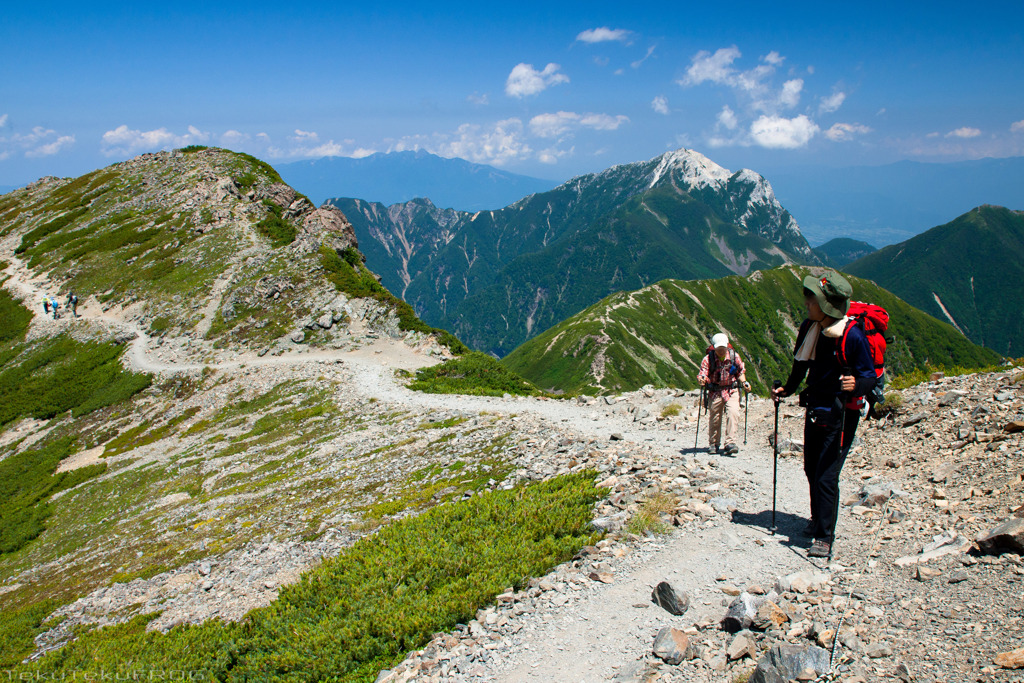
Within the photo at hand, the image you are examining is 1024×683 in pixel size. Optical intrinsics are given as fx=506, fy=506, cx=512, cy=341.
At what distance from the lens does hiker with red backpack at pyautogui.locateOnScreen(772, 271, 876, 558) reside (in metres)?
7.83

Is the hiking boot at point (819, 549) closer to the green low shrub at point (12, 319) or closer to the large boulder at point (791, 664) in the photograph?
the large boulder at point (791, 664)

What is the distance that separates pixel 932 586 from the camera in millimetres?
6480

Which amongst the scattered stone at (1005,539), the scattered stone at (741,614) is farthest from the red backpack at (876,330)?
the scattered stone at (741,614)

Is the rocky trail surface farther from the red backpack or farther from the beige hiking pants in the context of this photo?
the red backpack

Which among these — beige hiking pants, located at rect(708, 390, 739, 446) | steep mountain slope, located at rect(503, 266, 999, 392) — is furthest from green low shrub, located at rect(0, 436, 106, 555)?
A: steep mountain slope, located at rect(503, 266, 999, 392)

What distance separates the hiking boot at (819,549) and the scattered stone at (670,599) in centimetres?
228

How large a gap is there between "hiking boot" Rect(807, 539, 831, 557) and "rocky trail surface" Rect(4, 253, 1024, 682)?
0.16 meters

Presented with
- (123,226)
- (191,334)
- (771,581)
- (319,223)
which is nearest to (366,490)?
(771,581)

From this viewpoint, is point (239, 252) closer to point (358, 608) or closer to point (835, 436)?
point (358, 608)

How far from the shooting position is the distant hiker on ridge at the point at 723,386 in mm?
13977

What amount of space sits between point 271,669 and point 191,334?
4236 cm

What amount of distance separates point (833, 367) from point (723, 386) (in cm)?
611

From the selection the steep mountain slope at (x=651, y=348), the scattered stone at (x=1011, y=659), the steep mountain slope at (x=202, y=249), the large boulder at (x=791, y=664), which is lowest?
the steep mountain slope at (x=651, y=348)

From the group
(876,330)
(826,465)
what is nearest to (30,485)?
(826,465)
